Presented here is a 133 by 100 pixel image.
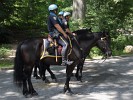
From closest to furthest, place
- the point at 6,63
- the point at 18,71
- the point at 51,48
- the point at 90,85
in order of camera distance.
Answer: the point at 18,71
the point at 51,48
the point at 90,85
the point at 6,63

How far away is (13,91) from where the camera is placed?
9320 millimetres

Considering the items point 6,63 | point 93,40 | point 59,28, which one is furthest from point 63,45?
point 6,63

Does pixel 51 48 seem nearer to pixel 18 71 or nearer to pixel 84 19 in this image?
pixel 18 71

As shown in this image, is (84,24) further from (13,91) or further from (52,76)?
(13,91)

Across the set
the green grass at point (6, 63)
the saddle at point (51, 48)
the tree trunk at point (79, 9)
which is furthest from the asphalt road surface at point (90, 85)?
the tree trunk at point (79, 9)

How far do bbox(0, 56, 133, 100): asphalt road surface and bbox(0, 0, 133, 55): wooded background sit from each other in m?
4.91

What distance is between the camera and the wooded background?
17.7 m

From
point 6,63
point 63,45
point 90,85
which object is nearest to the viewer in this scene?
point 63,45

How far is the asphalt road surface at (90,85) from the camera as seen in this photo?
8.59 meters

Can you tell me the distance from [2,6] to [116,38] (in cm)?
694

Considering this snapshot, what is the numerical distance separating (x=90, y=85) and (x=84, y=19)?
33.8 ft

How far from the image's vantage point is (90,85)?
32.6 feet

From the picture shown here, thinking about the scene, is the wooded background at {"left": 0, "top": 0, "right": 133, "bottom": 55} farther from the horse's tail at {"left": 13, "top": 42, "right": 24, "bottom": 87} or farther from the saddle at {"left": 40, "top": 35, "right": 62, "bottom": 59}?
the horse's tail at {"left": 13, "top": 42, "right": 24, "bottom": 87}

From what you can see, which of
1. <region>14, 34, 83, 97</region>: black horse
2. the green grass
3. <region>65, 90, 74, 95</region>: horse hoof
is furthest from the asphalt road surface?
the green grass
